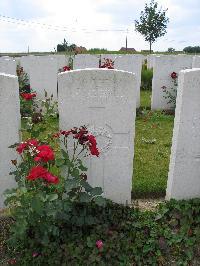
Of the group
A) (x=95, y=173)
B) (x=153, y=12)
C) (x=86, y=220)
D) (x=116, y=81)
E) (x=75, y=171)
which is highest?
(x=153, y=12)

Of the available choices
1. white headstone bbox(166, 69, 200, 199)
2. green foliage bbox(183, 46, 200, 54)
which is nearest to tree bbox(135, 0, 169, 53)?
green foliage bbox(183, 46, 200, 54)

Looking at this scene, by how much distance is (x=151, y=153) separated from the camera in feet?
18.9

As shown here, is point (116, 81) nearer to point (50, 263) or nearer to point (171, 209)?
point (171, 209)

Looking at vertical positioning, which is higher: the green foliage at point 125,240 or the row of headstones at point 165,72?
the row of headstones at point 165,72

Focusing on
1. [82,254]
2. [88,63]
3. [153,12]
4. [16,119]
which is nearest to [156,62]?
[88,63]

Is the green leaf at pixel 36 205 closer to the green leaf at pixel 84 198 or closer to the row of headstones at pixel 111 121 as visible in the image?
the green leaf at pixel 84 198

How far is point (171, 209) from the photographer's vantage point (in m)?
3.74

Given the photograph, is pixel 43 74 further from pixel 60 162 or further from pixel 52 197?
pixel 52 197

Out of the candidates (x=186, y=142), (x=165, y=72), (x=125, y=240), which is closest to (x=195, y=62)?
(x=165, y=72)

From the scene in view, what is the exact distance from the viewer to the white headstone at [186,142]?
3562 millimetres

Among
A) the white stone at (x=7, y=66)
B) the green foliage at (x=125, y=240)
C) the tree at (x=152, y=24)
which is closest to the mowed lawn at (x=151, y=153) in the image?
the green foliage at (x=125, y=240)

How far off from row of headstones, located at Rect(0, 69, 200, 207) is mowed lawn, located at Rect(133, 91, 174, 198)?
0.49 m

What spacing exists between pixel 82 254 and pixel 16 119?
1442mm

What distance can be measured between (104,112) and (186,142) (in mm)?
922
